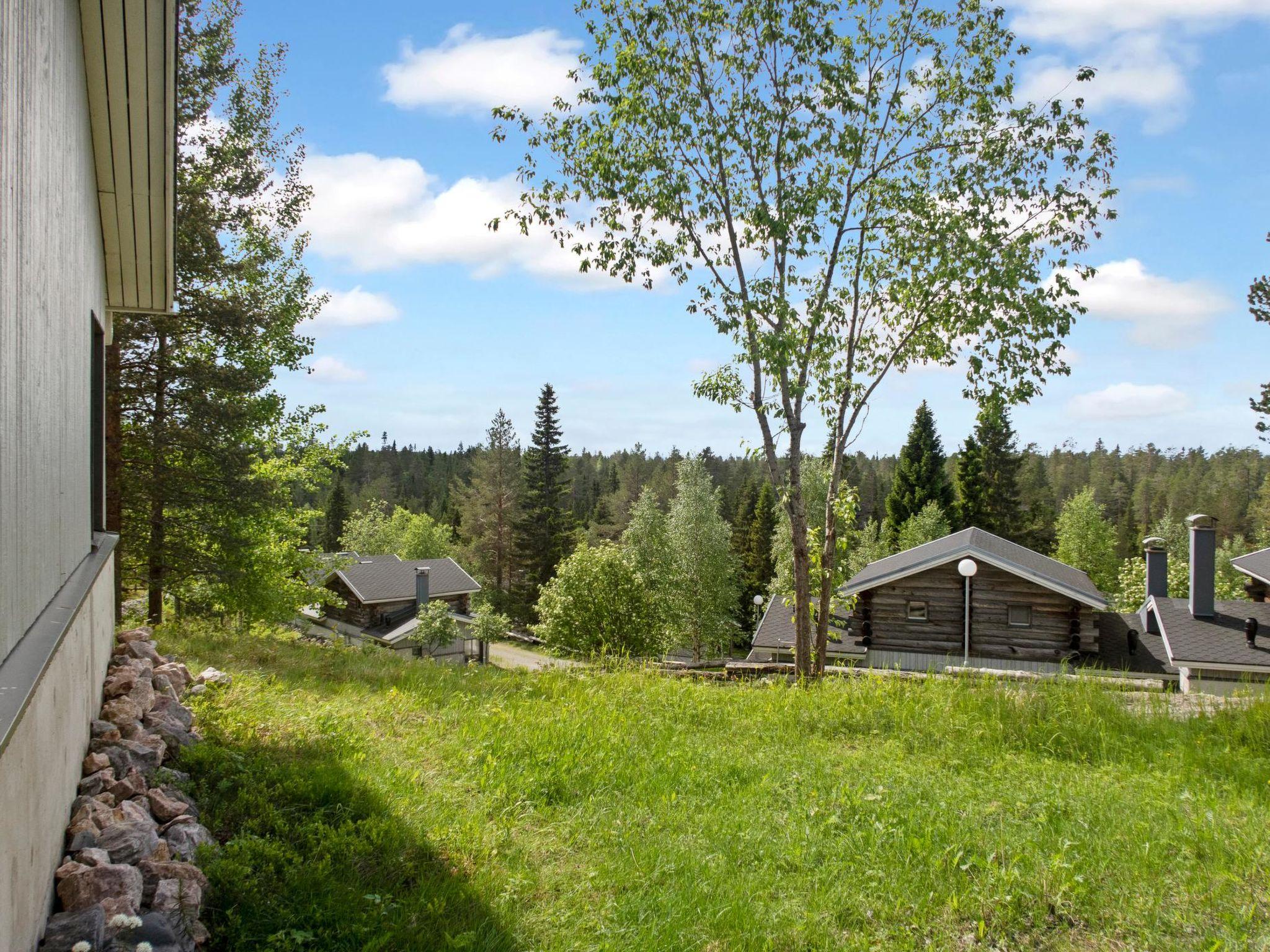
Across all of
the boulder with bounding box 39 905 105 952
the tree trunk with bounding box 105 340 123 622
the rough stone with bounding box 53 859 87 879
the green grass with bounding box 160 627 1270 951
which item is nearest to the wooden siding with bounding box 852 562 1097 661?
the green grass with bounding box 160 627 1270 951

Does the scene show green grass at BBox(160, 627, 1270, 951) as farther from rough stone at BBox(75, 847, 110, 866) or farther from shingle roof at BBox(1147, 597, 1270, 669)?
shingle roof at BBox(1147, 597, 1270, 669)

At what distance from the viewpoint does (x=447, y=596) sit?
39.4 metres

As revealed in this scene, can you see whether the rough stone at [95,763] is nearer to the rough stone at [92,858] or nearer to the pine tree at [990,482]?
the rough stone at [92,858]

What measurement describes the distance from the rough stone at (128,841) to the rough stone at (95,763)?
30.9 inches

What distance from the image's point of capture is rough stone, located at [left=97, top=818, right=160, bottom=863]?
3469 mm

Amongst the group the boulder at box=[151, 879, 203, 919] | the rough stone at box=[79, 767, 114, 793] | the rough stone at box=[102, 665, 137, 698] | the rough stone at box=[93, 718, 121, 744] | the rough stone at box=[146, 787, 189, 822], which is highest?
the rough stone at box=[102, 665, 137, 698]

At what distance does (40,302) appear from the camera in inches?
138

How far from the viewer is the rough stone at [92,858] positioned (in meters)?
A: 3.29

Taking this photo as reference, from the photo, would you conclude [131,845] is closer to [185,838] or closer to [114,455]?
[185,838]

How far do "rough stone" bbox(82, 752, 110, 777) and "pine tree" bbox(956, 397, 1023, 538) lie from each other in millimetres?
42054

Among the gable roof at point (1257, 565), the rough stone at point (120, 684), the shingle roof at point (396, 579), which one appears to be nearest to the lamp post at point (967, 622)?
the gable roof at point (1257, 565)

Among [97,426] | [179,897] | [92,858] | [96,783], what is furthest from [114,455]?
[179,897]

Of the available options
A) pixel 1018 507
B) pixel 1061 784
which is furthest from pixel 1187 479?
pixel 1061 784

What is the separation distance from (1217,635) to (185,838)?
2110cm
